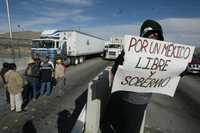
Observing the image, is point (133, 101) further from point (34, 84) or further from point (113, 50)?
point (113, 50)

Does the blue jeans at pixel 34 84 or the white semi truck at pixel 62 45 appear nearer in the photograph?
the blue jeans at pixel 34 84

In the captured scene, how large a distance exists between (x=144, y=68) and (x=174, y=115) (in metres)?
5.26

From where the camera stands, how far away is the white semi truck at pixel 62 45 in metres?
21.3

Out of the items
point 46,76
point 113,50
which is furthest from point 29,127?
point 113,50

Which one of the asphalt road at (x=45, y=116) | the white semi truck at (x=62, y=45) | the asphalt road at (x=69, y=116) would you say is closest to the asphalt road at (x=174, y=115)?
the asphalt road at (x=69, y=116)

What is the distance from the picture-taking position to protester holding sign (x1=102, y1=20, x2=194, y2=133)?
9.82ft

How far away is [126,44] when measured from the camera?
9.61 feet

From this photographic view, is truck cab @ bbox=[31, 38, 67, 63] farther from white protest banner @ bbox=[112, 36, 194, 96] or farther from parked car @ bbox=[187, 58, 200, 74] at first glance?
white protest banner @ bbox=[112, 36, 194, 96]

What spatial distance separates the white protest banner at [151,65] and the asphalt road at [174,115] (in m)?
2.99

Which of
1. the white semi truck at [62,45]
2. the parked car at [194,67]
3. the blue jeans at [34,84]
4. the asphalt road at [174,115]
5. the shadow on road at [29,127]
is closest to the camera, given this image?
the shadow on road at [29,127]

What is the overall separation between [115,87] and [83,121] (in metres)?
1.56

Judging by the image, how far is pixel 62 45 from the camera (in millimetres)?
23094

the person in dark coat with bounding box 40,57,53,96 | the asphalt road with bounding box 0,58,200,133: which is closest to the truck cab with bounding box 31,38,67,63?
the person in dark coat with bounding box 40,57,53,96

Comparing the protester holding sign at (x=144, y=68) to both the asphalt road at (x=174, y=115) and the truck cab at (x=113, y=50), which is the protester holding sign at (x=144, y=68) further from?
the truck cab at (x=113, y=50)
